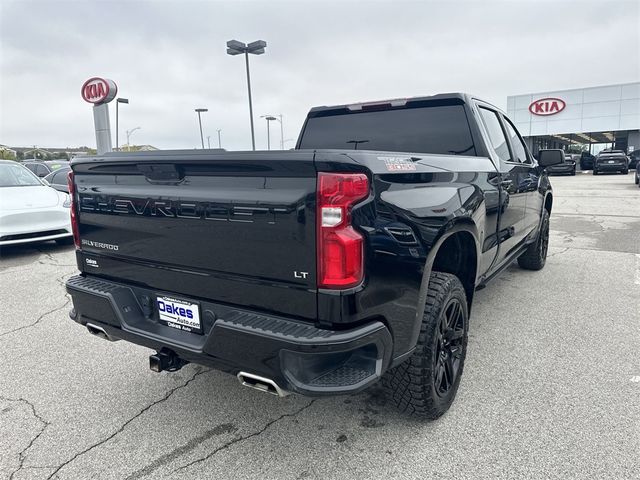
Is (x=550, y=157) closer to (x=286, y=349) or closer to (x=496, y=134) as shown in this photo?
(x=496, y=134)

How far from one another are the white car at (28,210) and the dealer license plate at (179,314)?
16.7 feet

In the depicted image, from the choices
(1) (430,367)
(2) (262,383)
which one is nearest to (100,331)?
(2) (262,383)

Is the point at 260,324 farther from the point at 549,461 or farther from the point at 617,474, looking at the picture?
the point at 617,474

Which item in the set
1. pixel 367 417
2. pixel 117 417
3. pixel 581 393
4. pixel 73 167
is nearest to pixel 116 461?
pixel 117 417

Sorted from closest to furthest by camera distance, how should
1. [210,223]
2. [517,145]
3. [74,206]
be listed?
[210,223]
[74,206]
[517,145]

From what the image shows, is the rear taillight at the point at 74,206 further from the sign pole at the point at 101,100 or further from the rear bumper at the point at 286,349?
the sign pole at the point at 101,100

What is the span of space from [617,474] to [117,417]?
8.73 ft

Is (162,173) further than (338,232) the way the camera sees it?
Yes

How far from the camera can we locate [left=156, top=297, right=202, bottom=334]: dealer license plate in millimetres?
2285

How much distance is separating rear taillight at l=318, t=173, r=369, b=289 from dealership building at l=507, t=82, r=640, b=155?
2964 centimetres

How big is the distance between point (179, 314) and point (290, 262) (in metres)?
0.77

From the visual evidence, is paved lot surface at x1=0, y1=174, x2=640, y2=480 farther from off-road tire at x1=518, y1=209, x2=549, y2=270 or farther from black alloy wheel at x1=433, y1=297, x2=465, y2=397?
off-road tire at x1=518, y1=209, x2=549, y2=270

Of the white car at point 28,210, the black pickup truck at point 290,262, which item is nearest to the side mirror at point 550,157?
the black pickup truck at point 290,262

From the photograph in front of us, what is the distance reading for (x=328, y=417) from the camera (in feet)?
8.72
